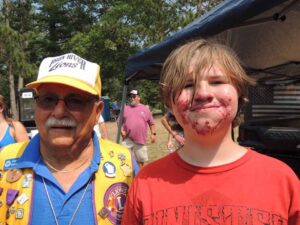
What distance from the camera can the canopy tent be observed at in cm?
333

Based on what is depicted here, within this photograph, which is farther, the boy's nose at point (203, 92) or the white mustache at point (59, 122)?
the white mustache at point (59, 122)

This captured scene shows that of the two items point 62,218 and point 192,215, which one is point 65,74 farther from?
point 192,215

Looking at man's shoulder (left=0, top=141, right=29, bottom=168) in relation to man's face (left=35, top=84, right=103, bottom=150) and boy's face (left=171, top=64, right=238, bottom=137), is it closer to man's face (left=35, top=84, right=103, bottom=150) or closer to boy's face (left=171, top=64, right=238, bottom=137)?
man's face (left=35, top=84, right=103, bottom=150)

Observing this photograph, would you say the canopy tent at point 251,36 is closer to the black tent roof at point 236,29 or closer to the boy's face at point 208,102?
the black tent roof at point 236,29

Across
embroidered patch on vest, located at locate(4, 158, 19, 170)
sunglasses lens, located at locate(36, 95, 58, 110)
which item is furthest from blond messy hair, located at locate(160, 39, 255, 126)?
embroidered patch on vest, located at locate(4, 158, 19, 170)

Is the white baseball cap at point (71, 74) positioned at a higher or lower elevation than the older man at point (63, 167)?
higher

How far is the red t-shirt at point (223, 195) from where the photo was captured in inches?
55.3

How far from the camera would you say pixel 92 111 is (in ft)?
6.14

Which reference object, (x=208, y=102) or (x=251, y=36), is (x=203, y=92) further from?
(x=251, y=36)

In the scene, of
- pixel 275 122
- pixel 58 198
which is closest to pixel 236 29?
pixel 275 122

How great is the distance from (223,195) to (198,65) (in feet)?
1.51

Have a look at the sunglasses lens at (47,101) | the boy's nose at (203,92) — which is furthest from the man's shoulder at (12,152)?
the boy's nose at (203,92)

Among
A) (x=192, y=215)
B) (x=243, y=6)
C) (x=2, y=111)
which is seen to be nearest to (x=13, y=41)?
(x=2, y=111)

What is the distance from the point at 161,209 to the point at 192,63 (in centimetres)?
53
